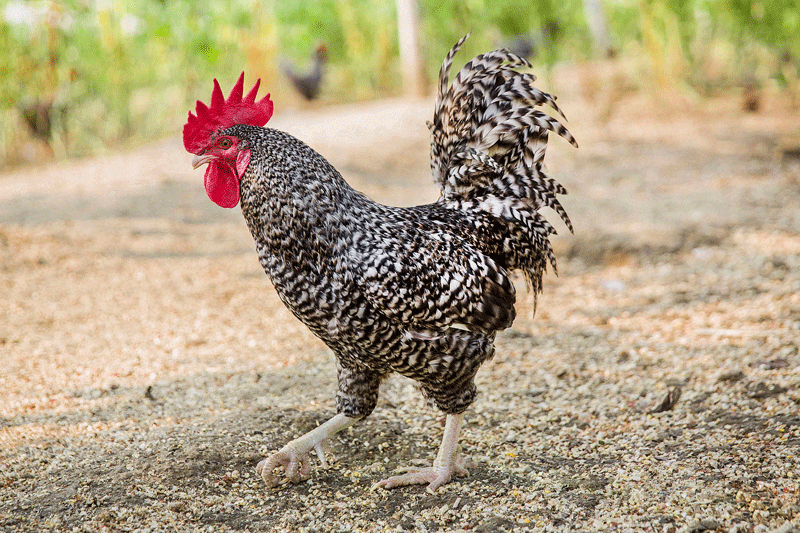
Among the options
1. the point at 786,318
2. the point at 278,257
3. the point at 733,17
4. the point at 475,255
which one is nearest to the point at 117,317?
the point at 278,257

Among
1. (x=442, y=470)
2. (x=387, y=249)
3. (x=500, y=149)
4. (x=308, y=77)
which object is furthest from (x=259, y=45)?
(x=442, y=470)

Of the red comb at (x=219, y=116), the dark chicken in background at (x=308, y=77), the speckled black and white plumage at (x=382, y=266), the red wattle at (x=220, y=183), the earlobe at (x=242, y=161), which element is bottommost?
the speckled black and white plumage at (x=382, y=266)

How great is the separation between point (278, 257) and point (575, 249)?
Answer: 4547 mm

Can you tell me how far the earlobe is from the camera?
329 centimetres

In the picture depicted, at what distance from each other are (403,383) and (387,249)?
1.71 m

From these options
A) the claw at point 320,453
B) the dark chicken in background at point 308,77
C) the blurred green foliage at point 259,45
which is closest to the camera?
the claw at point 320,453

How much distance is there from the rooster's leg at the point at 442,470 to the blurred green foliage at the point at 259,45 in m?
8.13

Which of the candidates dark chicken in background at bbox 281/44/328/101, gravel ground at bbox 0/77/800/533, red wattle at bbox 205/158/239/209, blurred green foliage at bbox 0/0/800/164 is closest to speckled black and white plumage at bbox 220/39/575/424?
red wattle at bbox 205/158/239/209

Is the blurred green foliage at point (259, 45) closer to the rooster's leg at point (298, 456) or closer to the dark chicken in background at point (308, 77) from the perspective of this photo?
the dark chicken in background at point (308, 77)

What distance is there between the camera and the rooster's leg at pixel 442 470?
3457 millimetres

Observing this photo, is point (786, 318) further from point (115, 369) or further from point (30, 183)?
point (30, 183)

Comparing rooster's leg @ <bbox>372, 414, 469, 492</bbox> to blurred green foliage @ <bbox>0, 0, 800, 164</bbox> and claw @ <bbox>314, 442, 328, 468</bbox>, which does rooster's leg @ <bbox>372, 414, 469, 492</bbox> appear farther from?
blurred green foliage @ <bbox>0, 0, 800, 164</bbox>

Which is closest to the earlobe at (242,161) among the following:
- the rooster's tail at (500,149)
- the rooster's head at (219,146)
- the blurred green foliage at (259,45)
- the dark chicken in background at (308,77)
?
the rooster's head at (219,146)

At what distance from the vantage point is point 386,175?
10.2 meters
